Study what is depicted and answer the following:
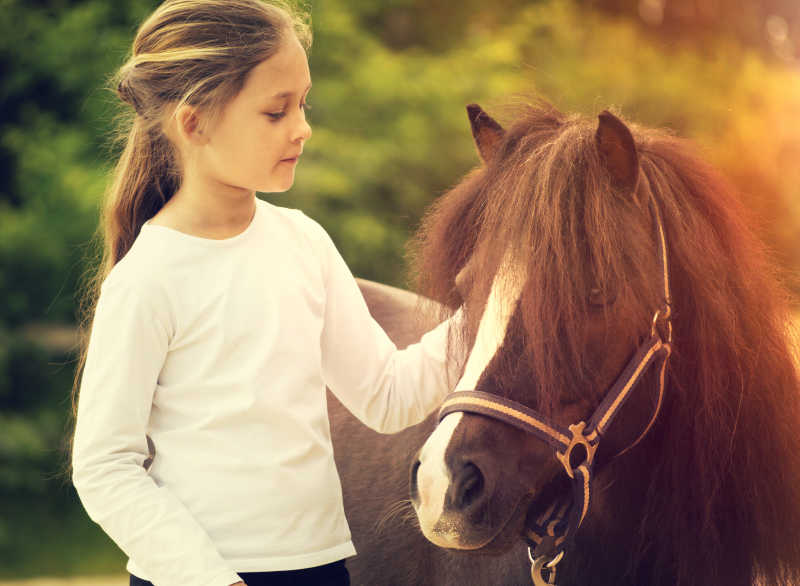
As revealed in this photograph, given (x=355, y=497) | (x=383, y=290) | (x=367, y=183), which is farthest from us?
(x=367, y=183)

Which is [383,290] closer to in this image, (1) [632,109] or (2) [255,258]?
(2) [255,258]

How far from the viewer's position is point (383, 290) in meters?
3.14

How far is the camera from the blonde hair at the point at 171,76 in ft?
5.12

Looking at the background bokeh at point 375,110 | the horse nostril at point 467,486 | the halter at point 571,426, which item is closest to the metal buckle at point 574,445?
the halter at point 571,426

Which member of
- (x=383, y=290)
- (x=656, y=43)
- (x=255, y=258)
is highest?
(x=656, y=43)

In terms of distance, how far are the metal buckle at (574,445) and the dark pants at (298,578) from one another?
483 mm

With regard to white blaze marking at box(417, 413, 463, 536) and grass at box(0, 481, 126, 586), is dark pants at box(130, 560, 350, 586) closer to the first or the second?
white blaze marking at box(417, 413, 463, 536)

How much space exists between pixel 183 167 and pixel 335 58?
16.1 ft

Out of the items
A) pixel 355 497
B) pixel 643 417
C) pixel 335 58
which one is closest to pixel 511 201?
pixel 643 417

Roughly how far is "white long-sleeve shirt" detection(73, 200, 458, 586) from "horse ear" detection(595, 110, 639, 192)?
1.93 feet

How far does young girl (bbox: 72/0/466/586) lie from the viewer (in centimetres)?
147

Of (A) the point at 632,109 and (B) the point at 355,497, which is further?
(A) the point at 632,109

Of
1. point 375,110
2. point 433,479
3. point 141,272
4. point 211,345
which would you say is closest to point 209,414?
point 211,345

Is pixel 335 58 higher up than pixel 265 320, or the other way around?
pixel 335 58
